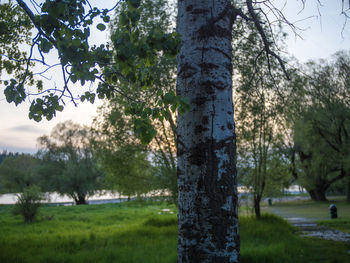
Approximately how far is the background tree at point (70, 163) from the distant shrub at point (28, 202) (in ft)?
80.1

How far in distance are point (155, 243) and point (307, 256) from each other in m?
4.77

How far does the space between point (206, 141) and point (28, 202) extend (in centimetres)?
1781

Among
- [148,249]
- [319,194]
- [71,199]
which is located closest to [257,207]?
[148,249]

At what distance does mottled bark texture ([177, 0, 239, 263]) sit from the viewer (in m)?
2.40

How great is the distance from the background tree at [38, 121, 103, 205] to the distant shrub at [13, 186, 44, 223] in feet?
80.1

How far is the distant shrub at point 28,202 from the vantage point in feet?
56.8

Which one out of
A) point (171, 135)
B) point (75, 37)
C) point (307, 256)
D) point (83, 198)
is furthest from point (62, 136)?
point (75, 37)

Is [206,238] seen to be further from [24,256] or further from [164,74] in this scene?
[164,74]

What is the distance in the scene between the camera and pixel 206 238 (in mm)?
2381

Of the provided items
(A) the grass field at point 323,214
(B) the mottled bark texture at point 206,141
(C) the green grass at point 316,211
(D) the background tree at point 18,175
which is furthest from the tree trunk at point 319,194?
(B) the mottled bark texture at point 206,141

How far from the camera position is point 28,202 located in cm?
1730

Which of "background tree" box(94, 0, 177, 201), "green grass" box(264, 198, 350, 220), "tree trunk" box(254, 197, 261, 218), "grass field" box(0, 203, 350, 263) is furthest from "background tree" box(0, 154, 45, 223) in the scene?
"tree trunk" box(254, 197, 261, 218)

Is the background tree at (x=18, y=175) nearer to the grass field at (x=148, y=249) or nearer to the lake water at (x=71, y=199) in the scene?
the lake water at (x=71, y=199)

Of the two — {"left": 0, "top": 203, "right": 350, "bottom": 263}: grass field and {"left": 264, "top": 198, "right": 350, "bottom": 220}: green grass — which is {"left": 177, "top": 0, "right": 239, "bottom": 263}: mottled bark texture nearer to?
{"left": 0, "top": 203, "right": 350, "bottom": 263}: grass field
